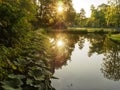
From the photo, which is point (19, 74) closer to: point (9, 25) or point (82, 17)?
point (9, 25)

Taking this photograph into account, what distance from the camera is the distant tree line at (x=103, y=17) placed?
5928 centimetres

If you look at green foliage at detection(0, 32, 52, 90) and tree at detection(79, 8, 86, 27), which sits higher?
tree at detection(79, 8, 86, 27)

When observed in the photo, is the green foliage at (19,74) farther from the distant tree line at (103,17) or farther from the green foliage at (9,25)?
the distant tree line at (103,17)

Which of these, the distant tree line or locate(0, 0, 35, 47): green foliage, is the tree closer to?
the distant tree line

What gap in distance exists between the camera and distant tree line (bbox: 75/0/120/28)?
59281mm

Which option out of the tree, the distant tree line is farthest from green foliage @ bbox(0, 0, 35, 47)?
the tree

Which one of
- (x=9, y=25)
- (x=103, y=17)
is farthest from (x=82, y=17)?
(x=9, y=25)

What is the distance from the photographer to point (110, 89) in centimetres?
1232

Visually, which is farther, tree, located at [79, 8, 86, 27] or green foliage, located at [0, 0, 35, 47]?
tree, located at [79, 8, 86, 27]

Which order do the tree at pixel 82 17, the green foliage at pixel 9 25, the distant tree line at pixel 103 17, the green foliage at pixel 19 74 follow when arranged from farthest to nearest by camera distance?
the tree at pixel 82 17
the distant tree line at pixel 103 17
the green foliage at pixel 9 25
the green foliage at pixel 19 74

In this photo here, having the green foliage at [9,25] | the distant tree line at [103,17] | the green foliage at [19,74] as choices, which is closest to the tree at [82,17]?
the distant tree line at [103,17]

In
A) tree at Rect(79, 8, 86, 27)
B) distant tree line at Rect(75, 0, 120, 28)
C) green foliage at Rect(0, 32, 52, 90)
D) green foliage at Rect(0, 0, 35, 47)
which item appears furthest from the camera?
tree at Rect(79, 8, 86, 27)

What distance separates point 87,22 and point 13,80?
121 metres

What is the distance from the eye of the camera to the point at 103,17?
107 m
